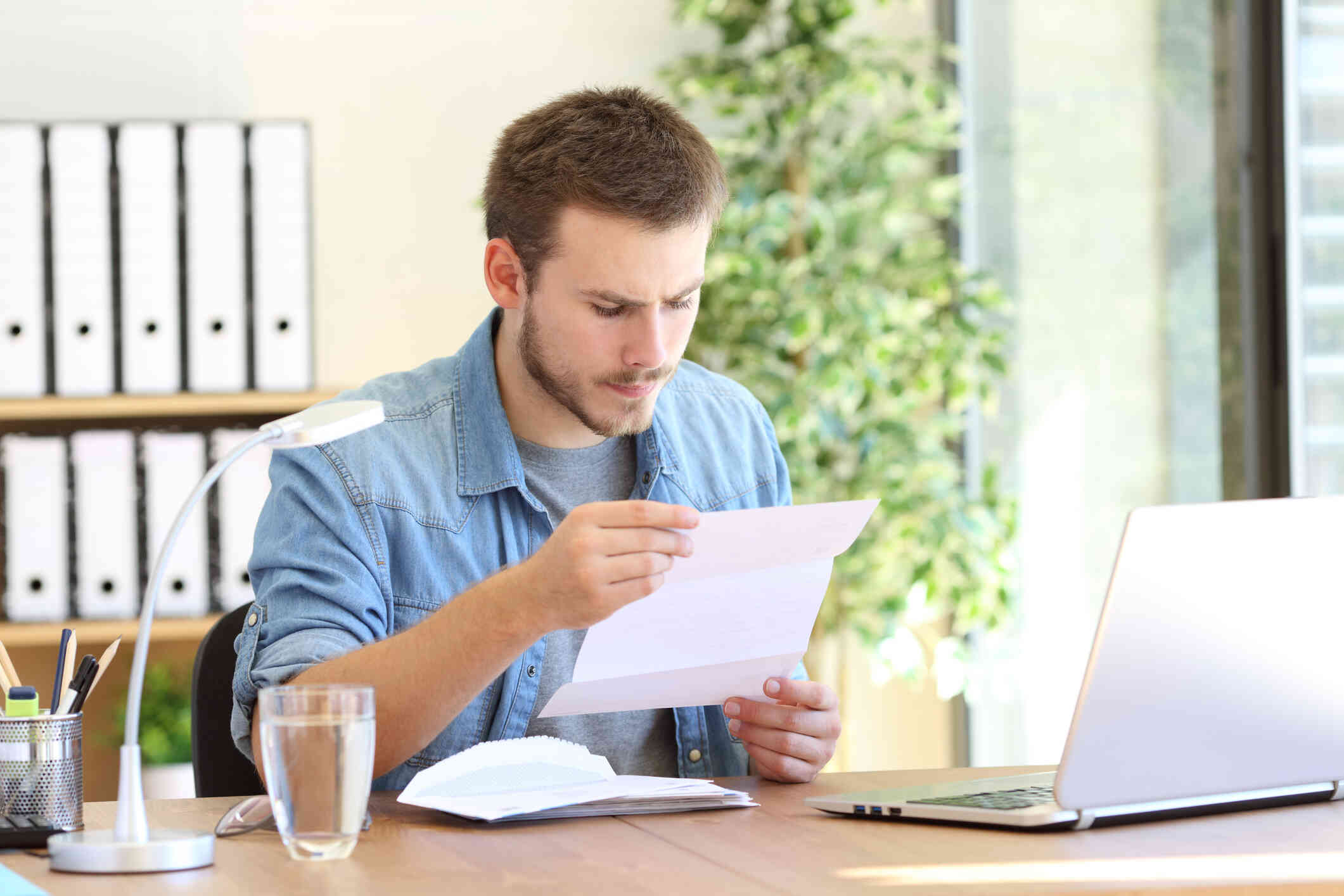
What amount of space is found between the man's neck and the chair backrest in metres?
0.33

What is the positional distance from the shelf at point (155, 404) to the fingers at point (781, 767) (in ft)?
4.08

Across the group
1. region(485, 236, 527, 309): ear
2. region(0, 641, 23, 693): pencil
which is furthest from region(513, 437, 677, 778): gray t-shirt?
region(0, 641, 23, 693): pencil

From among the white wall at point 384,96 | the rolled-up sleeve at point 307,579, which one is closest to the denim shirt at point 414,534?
the rolled-up sleeve at point 307,579

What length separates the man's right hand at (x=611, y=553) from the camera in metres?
1.05

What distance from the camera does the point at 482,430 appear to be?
149cm

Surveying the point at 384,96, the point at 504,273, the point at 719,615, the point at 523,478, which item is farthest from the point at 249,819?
the point at 384,96

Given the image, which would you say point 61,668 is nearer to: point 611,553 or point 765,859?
point 611,553

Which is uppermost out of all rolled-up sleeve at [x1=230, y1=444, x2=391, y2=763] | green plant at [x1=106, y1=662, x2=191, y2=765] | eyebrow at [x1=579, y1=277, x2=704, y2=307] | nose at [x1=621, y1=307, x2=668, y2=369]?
eyebrow at [x1=579, y1=277, x2=704, y2=307]

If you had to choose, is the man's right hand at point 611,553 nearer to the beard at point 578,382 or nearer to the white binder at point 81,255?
the beard at point 578,382

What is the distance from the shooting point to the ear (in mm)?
1508

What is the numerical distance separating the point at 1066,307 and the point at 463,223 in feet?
3.67

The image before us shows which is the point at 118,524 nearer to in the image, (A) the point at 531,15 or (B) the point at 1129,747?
(A) the point at 531,15

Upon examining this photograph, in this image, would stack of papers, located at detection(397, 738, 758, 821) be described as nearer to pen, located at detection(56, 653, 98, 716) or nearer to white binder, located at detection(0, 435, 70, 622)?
pen, located at detection(56, 653, 98, 716)

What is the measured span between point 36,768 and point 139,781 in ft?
0.53
